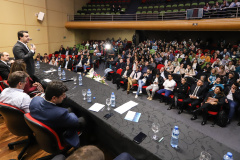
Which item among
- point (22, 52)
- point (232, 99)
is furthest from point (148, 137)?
point (232, 99)

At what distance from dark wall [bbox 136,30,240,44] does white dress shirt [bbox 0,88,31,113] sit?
46.2 feet

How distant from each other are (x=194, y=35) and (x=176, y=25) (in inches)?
196

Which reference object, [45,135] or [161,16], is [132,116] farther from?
[161,16]

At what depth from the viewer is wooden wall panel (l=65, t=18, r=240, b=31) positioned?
8.98 metres

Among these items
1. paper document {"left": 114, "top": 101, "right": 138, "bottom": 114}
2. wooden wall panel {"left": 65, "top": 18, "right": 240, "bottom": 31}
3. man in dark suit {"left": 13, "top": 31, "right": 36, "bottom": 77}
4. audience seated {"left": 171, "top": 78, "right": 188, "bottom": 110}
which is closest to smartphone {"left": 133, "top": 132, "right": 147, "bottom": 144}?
paper document {"left": 114, "top": 101, "right": 138, "bottom": 114}

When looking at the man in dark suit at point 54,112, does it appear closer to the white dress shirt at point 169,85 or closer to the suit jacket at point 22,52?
the suit jacket at point 22,52

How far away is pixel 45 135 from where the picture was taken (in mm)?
1825

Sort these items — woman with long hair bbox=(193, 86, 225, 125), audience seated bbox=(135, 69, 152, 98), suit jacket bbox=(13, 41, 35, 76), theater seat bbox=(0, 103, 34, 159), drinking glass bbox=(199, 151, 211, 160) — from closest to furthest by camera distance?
drinking glass bbox=(199, 151, 211, 160)
theater seat bbox=(0, 103, 34, 159)
suit jacket bbox=(13, 41, 35, 76)
woman with long hair bbox=(193, 86, 225, 125)
audience seated bbox=(135, 69, 152, 98)

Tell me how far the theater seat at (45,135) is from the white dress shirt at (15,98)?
1.85ft

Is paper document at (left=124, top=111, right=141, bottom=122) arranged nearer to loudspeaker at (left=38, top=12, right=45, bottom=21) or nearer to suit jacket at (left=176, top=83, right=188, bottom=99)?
suit jacket at (left=176, top=83, right=188, bottom=99)

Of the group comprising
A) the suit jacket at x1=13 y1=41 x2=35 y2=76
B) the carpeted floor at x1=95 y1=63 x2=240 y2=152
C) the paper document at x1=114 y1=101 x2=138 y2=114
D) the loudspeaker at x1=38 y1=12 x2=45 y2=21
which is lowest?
the carpeted floor at x1=95 y1=63 x2=240 y2=152

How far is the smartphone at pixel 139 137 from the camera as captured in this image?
1866mm

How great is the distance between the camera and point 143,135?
77.6 inches

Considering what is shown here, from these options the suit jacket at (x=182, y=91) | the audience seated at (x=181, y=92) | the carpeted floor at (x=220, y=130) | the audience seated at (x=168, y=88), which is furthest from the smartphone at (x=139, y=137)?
the audience seated at (x=168, y=88)
